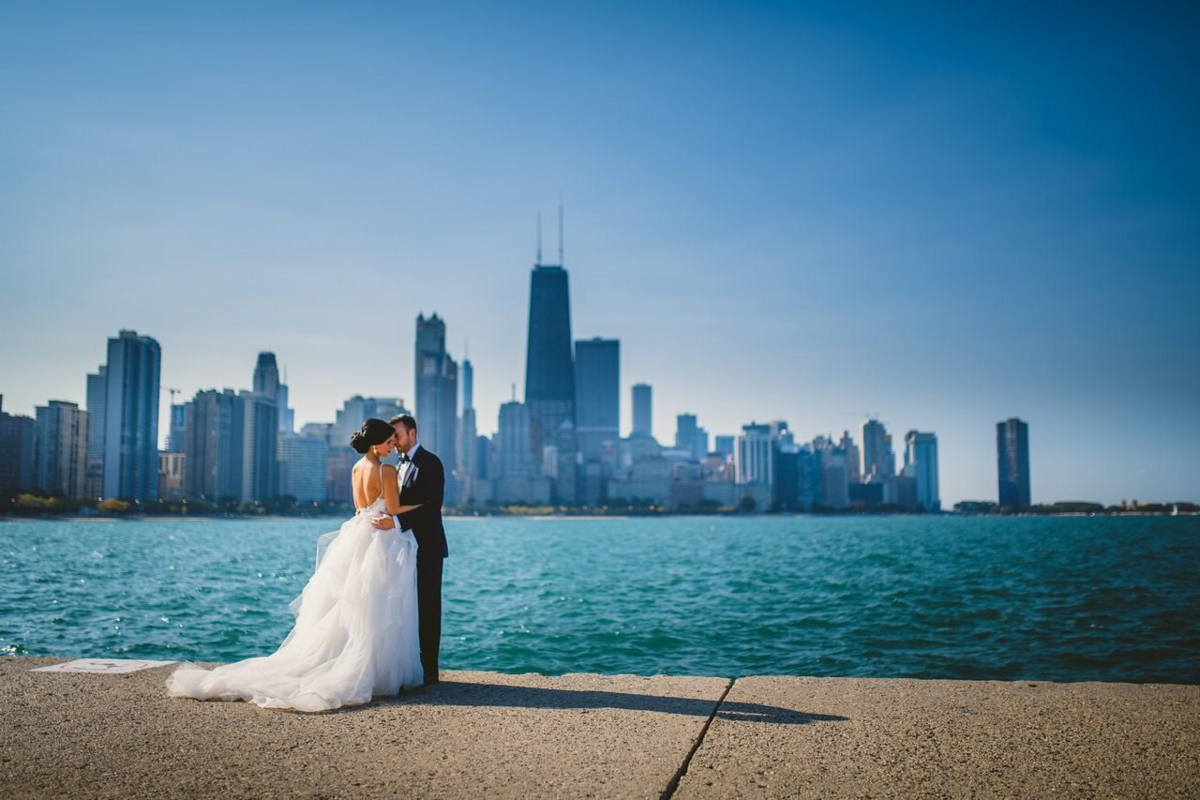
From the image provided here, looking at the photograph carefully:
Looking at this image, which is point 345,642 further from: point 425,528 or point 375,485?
point 375,485

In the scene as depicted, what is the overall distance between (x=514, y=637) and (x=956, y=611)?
40.6 ft

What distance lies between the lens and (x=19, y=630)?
60.1 feet

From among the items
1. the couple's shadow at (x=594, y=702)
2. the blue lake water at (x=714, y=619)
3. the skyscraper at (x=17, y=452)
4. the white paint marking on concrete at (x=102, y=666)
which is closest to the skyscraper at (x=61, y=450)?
the skyscraper at (x=17, y=452)

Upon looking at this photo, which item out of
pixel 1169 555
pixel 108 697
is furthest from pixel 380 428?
pixel 1169 555

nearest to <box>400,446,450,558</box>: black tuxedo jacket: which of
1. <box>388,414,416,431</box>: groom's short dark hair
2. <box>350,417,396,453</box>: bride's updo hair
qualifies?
<box>388,414,416,431</box>: groom's short dark hair

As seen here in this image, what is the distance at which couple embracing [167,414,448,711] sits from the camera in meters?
7.54

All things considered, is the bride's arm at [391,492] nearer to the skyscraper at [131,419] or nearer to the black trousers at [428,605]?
the black trousers at [428,605]

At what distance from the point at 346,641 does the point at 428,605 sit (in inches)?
34.6

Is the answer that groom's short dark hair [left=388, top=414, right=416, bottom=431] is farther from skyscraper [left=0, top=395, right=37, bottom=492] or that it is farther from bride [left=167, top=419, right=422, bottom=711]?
skyscraper [left=0, top=395, right=37, bottom=492]

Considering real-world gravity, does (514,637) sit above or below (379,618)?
below

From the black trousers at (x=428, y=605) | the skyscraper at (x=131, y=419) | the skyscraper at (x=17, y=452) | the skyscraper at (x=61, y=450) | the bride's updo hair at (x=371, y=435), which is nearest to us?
the bride's updo hair at (x=371, y=435)

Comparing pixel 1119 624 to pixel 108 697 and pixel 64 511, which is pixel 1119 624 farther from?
pixel 64 511

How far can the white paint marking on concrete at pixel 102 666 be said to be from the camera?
27.9 ft

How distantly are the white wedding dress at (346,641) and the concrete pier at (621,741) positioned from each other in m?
0.24
